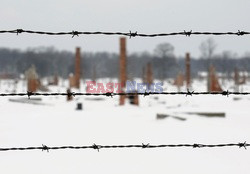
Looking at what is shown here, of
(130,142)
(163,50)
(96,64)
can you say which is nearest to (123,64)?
(130,142)

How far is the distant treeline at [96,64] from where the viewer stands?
2559 inches

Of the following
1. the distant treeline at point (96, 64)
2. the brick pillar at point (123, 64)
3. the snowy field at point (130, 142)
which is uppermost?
the distant treeline at point (96, 64)

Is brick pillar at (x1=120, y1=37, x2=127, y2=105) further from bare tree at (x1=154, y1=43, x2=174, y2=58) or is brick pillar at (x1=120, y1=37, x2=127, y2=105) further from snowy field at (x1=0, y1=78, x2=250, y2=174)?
bare tree at (x1=154, y1=43, x2=174, y2=58)

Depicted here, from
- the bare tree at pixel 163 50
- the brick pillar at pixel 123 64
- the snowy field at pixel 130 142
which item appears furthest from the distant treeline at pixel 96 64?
the snowy field at pixel 130 142

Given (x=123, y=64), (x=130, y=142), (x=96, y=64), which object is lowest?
(x=130, y=142)

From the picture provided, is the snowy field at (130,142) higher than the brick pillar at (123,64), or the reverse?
the brick pillar at (123,64)

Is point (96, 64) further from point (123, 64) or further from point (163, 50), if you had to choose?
point (123, 64)

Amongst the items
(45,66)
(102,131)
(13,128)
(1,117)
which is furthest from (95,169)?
(45,66)

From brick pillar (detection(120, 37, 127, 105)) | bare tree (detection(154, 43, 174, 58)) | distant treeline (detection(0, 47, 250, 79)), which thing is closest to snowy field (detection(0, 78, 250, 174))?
brick pillar (detection(120, 37, 127, 105))

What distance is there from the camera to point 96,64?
9331 cm

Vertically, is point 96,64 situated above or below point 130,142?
above

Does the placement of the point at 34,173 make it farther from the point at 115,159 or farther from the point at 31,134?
the point at 31,134

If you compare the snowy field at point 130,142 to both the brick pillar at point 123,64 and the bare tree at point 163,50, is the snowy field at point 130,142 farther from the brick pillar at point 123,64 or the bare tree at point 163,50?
the bare tree at point 163,50

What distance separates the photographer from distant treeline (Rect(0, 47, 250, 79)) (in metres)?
65.0
